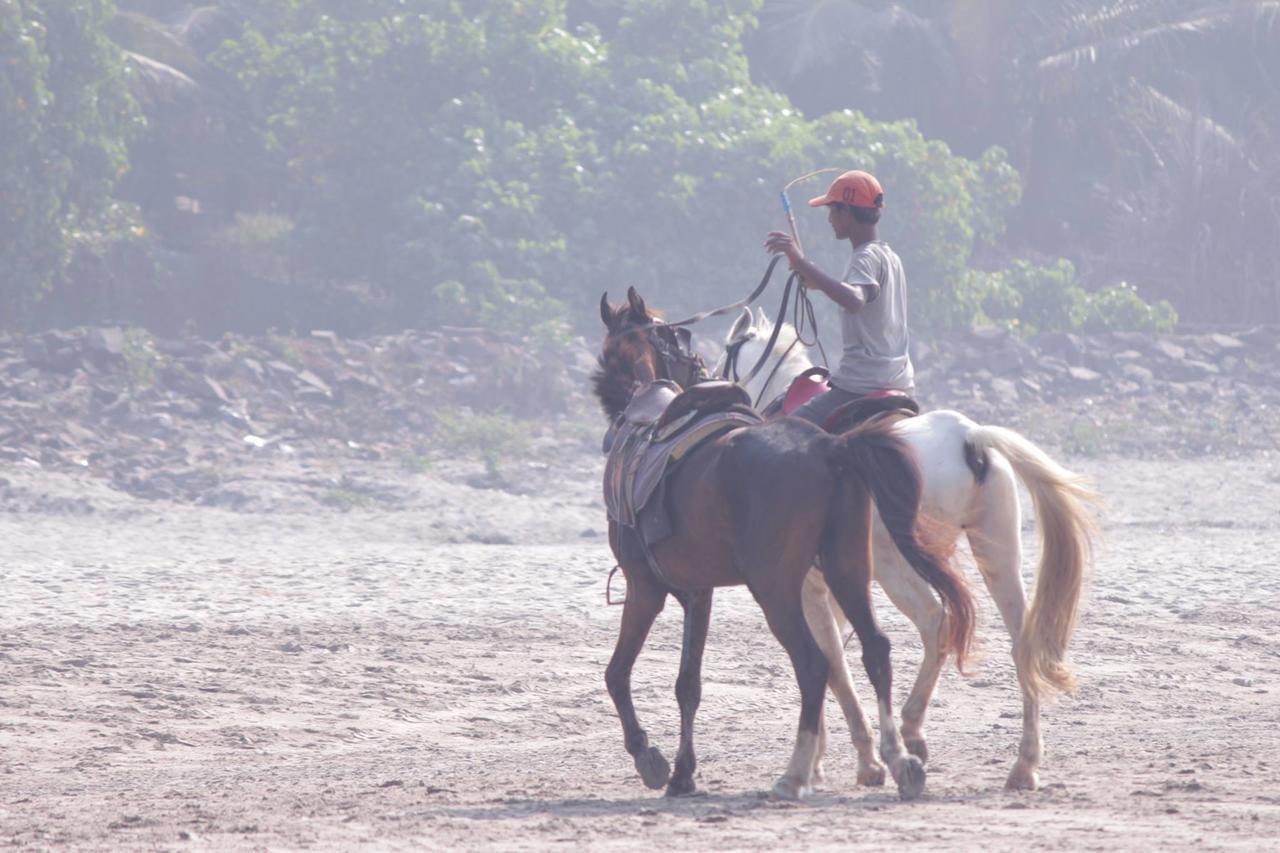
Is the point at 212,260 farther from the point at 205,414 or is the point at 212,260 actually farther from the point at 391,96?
the point at 205,414

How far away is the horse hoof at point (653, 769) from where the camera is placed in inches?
236

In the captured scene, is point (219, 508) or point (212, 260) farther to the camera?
point (212, 260)

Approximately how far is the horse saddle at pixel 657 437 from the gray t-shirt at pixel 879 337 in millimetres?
475

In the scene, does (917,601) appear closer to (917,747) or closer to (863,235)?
(917,747)

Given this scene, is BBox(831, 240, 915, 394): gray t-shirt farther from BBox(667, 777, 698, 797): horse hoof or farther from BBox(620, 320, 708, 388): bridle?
→ BBox(667, 777, 698, 797): horse hoof

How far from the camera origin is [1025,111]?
26500 mm

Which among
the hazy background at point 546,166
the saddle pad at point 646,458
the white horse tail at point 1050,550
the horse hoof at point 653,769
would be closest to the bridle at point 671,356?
the saddle pad at point 646,458

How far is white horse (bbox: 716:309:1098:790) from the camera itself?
6238 mm

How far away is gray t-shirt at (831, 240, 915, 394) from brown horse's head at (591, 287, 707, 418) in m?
0.63

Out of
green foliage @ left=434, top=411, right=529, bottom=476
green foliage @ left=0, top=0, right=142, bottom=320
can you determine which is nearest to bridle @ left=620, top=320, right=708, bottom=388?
green foliage @ left=434, top=411, right=529, bottom=476

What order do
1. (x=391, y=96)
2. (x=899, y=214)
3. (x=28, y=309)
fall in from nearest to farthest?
1. (x=28, y=309)
2. (x=899, y=214)
3. (x=391, y=96)

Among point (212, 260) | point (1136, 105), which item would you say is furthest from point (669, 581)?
point (1136, 105)

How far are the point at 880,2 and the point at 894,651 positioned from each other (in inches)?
773

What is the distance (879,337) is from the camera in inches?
255
